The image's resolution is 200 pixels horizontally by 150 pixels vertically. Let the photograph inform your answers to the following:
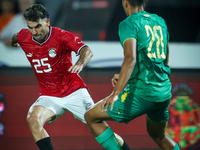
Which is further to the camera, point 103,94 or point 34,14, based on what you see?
point 103,94

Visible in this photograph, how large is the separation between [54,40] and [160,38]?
102 cm

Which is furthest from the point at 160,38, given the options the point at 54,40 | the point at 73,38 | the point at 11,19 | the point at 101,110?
the point at 11,19

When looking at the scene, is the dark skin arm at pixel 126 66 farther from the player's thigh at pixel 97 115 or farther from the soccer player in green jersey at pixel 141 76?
the player's thigh at pixel 97 115

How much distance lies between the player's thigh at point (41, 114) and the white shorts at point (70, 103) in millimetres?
54

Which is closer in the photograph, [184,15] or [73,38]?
[73,38]

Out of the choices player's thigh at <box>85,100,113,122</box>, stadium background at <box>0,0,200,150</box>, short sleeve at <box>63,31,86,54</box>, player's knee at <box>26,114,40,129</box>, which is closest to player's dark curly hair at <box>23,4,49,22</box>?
short sleeve at <box>63,31,86,54</box>

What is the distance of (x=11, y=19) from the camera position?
404 cm

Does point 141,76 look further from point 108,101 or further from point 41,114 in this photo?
point 41,114

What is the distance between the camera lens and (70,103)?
247 centimetres

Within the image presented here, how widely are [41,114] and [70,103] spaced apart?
12.2 inches

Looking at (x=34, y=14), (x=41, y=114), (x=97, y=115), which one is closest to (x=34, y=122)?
(x=41, y=114)

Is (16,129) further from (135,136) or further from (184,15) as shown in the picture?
(184,15)

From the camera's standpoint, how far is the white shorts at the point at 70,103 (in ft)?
7.92

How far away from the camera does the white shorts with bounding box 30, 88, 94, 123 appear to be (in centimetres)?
241
